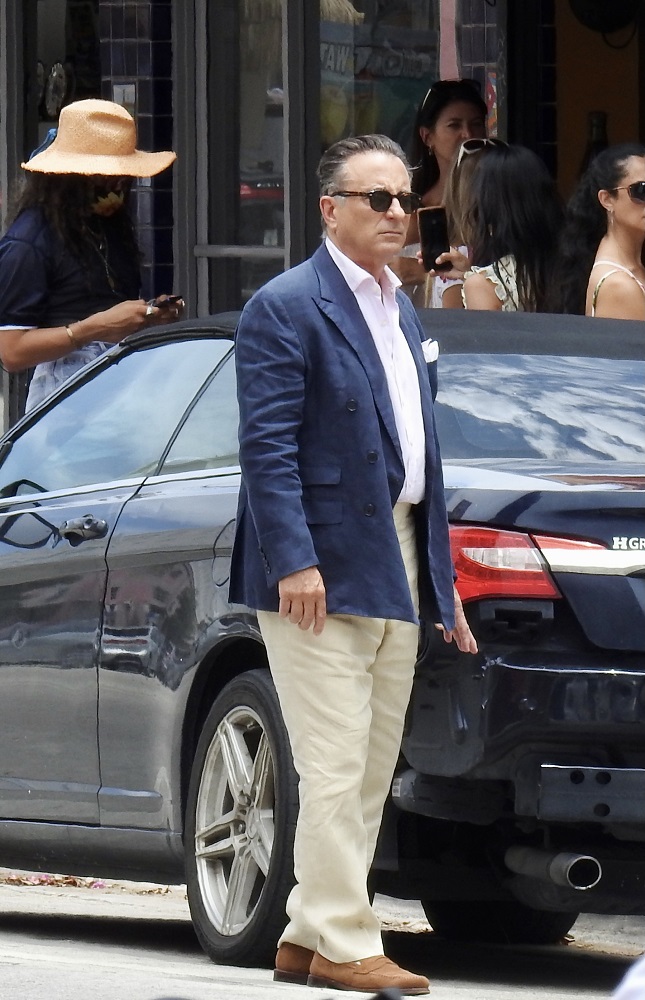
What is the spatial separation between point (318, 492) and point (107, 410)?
1.77 m

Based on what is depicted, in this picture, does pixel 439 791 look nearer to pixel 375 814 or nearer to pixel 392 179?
pixel 375 814

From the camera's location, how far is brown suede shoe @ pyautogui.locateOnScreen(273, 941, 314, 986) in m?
5.48

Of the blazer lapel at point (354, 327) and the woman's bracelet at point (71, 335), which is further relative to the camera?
the woman's bracelet at point (71, 335)

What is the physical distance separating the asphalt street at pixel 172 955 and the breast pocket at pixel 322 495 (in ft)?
3.24

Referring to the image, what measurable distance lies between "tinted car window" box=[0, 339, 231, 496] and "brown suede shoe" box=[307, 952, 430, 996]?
173 cm

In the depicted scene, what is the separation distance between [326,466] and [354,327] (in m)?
0.32

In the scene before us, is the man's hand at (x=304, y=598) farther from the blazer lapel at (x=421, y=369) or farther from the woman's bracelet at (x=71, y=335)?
the woman's bracelet at (x=71, y=335)

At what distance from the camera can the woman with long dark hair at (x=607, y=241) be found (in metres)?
7.84

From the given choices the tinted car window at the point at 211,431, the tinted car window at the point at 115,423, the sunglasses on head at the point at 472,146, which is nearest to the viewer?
the tinted car window at the point at 211,431

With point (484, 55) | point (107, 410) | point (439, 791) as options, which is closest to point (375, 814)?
point (439, 791)

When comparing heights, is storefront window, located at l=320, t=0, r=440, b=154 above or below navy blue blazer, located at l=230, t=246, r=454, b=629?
above

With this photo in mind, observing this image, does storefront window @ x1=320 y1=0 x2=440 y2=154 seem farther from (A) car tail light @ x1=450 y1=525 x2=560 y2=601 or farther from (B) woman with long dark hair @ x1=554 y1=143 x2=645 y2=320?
(A) car tail light @ x1=450 y1=525 x2=560 y2=601

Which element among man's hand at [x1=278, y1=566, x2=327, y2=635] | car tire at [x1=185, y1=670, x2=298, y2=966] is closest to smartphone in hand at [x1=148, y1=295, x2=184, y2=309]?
car tire at [x1=185, y1=670, x2=298, y2=966]

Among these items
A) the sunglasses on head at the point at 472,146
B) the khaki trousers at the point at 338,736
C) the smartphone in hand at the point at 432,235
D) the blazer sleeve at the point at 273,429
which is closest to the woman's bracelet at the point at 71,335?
the smartphone in hand at the point at 432,235
